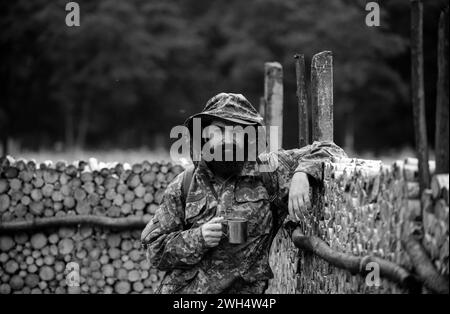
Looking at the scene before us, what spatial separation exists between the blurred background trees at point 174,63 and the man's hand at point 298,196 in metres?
24.0

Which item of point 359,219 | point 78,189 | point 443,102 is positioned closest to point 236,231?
point 359,219

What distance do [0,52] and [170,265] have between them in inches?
1199

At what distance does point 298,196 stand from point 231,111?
2.35 feet

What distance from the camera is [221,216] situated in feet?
17.4

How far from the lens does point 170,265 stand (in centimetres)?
530

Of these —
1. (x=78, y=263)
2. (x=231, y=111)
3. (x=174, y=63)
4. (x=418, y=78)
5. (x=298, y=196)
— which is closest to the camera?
(x=418, y=78)

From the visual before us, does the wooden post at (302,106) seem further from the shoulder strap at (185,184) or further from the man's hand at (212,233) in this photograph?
the man's hand at (212,233)

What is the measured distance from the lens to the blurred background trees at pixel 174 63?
30969 mm

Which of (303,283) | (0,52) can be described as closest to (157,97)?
(0,52)

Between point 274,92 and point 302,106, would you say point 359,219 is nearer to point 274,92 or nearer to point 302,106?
point 302,106

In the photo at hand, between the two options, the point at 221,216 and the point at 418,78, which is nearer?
A: the point at 418,78

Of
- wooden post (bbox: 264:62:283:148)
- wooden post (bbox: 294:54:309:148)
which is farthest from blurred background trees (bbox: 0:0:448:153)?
wooden post (bbox: 294:54:309:148)

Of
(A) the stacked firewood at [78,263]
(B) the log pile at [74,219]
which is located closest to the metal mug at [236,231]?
(B) the log pile at [74,219]

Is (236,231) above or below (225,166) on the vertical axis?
below
